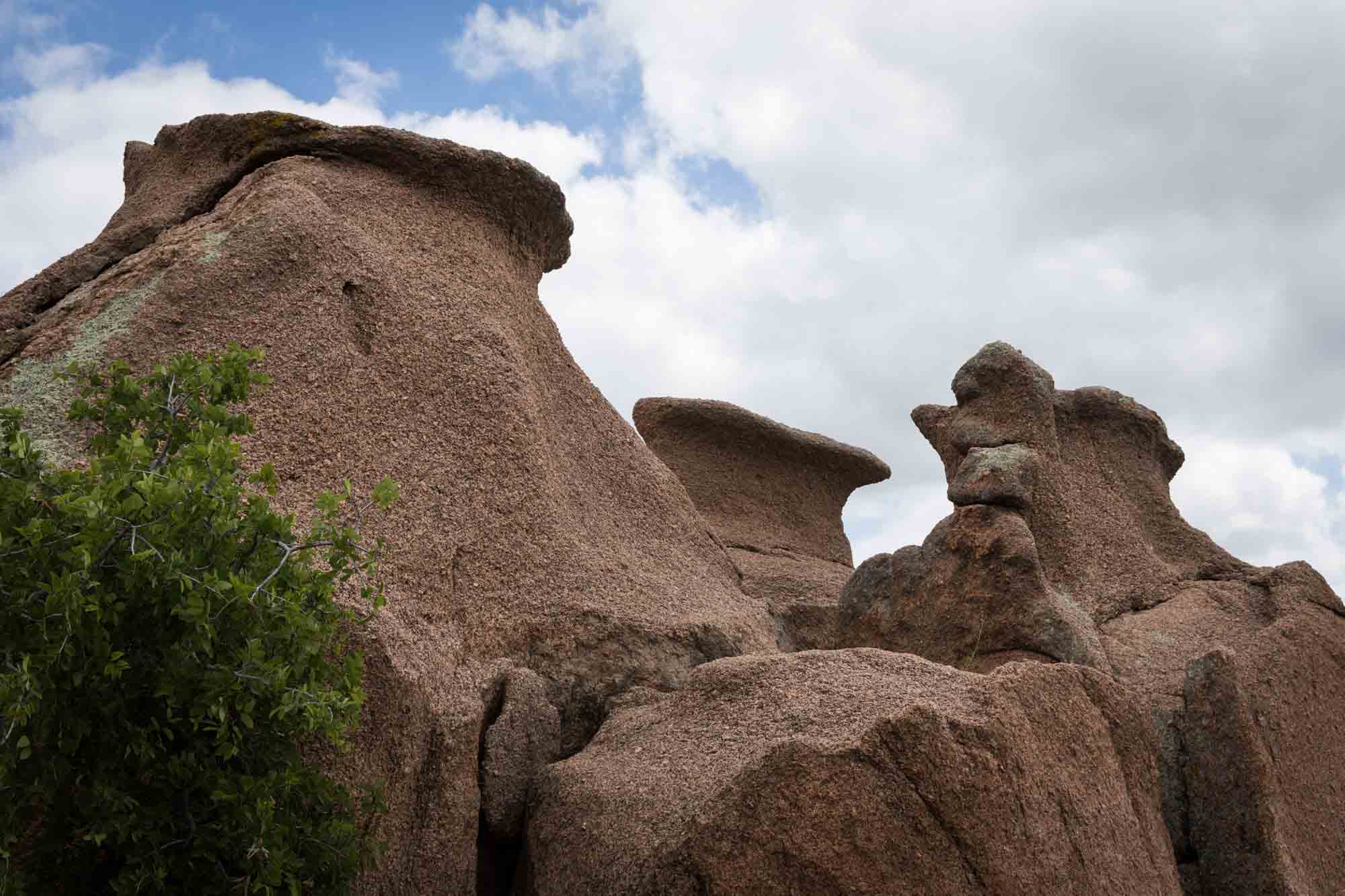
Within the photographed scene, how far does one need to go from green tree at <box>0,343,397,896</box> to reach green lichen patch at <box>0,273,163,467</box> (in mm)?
716

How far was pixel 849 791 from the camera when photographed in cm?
380

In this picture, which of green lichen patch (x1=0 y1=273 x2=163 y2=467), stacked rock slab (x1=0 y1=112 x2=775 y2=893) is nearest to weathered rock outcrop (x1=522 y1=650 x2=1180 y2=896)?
stacked rock slab (x1=0 y1=112 x2=775 y2=893)

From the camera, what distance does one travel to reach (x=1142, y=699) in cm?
598

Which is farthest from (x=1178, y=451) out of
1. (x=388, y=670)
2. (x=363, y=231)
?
(x=388, y=670)

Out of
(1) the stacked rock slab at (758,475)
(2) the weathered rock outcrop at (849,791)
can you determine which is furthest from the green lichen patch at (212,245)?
(1) the stacked rock slab at (758,475)

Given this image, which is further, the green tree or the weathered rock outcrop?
the weathered rock outcrop

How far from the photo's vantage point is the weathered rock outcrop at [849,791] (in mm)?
3783

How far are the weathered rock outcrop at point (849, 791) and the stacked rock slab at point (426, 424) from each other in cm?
46

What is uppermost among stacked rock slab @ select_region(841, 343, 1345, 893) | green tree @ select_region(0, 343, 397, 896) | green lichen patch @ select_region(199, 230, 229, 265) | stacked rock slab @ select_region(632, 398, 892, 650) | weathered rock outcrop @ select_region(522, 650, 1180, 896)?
stacked rock slab @ select_region(632, 398, 892, 650)

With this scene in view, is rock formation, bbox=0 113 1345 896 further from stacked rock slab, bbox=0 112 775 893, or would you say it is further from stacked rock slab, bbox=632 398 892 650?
stacked rock slab, bbox=632 398 892 650

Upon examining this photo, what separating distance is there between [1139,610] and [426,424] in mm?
4295

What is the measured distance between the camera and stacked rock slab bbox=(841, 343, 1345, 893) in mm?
5430

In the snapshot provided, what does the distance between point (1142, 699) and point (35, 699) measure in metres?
4.74

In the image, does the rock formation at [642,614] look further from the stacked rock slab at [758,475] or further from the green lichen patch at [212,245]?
the stacked rock slab at [758,475]
